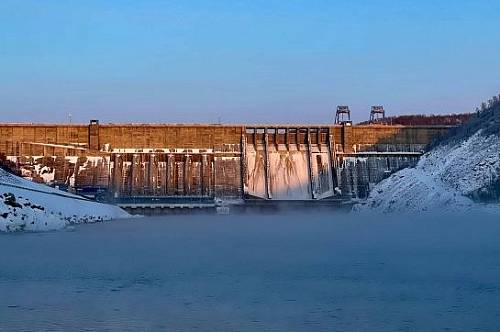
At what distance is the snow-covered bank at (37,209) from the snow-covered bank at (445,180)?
1648cm

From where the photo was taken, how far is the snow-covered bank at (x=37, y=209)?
2944cm

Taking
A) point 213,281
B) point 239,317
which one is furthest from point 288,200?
point 239,317

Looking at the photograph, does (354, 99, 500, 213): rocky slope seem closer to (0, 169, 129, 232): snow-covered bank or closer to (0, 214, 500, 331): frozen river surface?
(0, 214, 500, 331): frozen river surface

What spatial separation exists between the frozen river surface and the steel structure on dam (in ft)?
108

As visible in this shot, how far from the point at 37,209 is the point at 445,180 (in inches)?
835

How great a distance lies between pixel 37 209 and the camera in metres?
31.4

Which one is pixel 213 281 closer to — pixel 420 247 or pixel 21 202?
pixel 420 247

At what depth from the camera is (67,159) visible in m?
58.5

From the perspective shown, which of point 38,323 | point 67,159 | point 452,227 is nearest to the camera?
point 38,323

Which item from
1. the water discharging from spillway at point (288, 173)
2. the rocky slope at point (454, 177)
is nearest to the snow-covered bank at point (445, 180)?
the rocky slope at point (454, 177)

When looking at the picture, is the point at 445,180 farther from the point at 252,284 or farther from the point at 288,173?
the point at 252,284

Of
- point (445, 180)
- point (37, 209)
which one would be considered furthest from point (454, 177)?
point (37, 209)

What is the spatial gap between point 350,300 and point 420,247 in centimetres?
970

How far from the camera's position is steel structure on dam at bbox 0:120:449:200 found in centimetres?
5847
